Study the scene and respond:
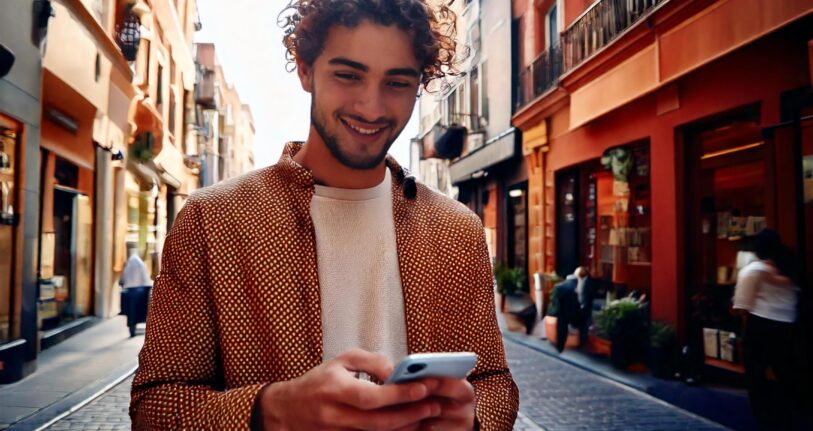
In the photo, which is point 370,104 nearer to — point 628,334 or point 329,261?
point 329,261

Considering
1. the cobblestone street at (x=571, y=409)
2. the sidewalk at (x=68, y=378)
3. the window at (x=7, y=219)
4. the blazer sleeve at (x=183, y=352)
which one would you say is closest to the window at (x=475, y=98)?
the sidewalk at (x=68, y=378)

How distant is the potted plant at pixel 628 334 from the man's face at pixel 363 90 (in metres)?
8.02

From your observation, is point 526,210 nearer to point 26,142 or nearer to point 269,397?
point 26,142

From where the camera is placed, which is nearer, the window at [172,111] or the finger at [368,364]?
the finger at [368,364]

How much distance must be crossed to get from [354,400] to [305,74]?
0.92 m

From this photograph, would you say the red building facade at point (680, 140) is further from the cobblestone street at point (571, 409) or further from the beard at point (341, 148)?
the beard at point (341, 148)

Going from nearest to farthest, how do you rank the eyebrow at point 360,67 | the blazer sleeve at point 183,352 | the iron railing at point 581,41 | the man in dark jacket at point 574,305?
1. the blazer sleeve at point 183,352
2. the eyebrow at point 360,67
3. the iron railing at point 581,41
4. the man in dark jacket at point 574,305

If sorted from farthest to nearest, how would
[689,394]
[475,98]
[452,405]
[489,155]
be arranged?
[475,98]
[489,155]
[689,394]
[452,405]

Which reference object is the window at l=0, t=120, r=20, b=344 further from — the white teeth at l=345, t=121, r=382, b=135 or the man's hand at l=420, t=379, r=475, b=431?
the man's hand at l=420, t=379, r=475, b=431

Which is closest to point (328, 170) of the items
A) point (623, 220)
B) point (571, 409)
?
point (571, 409)

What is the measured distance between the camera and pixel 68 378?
7965 millimetres

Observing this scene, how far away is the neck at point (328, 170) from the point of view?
1.62 m

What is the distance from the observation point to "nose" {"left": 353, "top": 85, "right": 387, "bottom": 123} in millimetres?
1516

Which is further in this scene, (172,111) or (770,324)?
(172,111)
